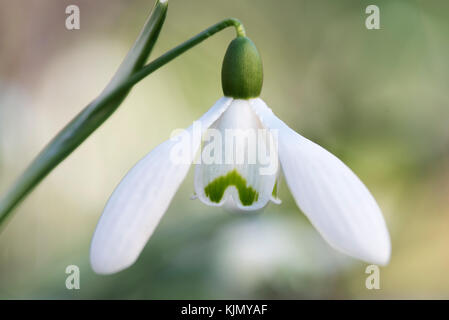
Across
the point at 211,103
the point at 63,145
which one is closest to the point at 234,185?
the point at 63,145

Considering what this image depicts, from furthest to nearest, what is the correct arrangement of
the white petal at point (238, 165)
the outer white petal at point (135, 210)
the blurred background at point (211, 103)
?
1. the blurred background at point (211, 103)
2. the white petal at point (238, 165)
3. the outer white petal at point (135, 210)

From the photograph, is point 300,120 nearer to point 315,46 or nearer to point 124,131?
point 315,46

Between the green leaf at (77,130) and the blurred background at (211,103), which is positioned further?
the blurred background at (211,103)

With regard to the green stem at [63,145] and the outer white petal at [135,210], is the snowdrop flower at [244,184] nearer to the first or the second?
the outer white petal at [135,210]

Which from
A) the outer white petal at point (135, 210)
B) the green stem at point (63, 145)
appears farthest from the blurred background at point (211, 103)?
the outer white petal at point (135, 210)

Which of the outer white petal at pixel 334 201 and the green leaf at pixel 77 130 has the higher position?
the green leaf at pixel 77 130

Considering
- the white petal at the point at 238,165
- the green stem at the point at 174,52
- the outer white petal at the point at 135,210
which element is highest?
the green stem at the point at 174,52

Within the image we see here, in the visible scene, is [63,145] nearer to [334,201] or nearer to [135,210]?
[135,210]

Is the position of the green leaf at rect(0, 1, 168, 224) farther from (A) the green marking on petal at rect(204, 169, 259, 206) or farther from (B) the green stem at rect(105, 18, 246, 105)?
(A) the green marking on petal at rect(204, 169, 259, 206)

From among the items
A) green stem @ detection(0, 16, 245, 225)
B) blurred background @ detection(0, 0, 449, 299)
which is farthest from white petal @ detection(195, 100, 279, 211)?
blurred background @ detection(0, 0, 449, 299)
